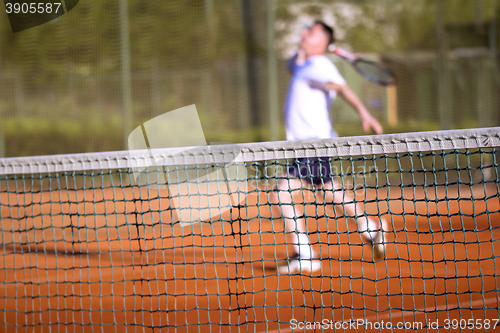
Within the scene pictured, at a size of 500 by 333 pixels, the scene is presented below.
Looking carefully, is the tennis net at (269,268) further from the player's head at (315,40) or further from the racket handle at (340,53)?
the racket handle at (340,53)

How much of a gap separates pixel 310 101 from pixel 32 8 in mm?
5700

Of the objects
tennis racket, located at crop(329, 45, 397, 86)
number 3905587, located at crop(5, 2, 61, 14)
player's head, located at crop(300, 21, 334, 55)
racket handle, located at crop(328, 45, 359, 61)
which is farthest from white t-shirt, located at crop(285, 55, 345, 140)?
number 3905587, located at crop(5, 2, 61, 14)

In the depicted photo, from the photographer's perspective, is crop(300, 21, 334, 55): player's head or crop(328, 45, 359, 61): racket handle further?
crop(328, 45, 359, 61): racket handle

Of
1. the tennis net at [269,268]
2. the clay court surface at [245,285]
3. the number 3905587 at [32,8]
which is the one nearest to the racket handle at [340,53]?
the tennis net at [269,268]

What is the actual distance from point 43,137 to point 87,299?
16.2 ft

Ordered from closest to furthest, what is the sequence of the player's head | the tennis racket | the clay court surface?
the clay court surface < the player's head < the tennis racket

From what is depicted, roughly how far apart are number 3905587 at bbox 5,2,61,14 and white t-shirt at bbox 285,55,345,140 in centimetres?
514

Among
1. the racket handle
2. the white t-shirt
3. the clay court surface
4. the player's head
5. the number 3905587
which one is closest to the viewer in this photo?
the clay court surface

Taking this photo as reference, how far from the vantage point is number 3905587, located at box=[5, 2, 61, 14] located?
22.8ft

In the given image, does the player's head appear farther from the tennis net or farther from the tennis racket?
the tennis racket

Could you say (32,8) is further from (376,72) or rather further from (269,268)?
(269,268)

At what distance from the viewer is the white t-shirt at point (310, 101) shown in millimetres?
3115

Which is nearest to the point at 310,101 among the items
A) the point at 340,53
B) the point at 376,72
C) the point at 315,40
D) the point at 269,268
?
the point at 315,40

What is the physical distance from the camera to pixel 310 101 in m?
3.12
